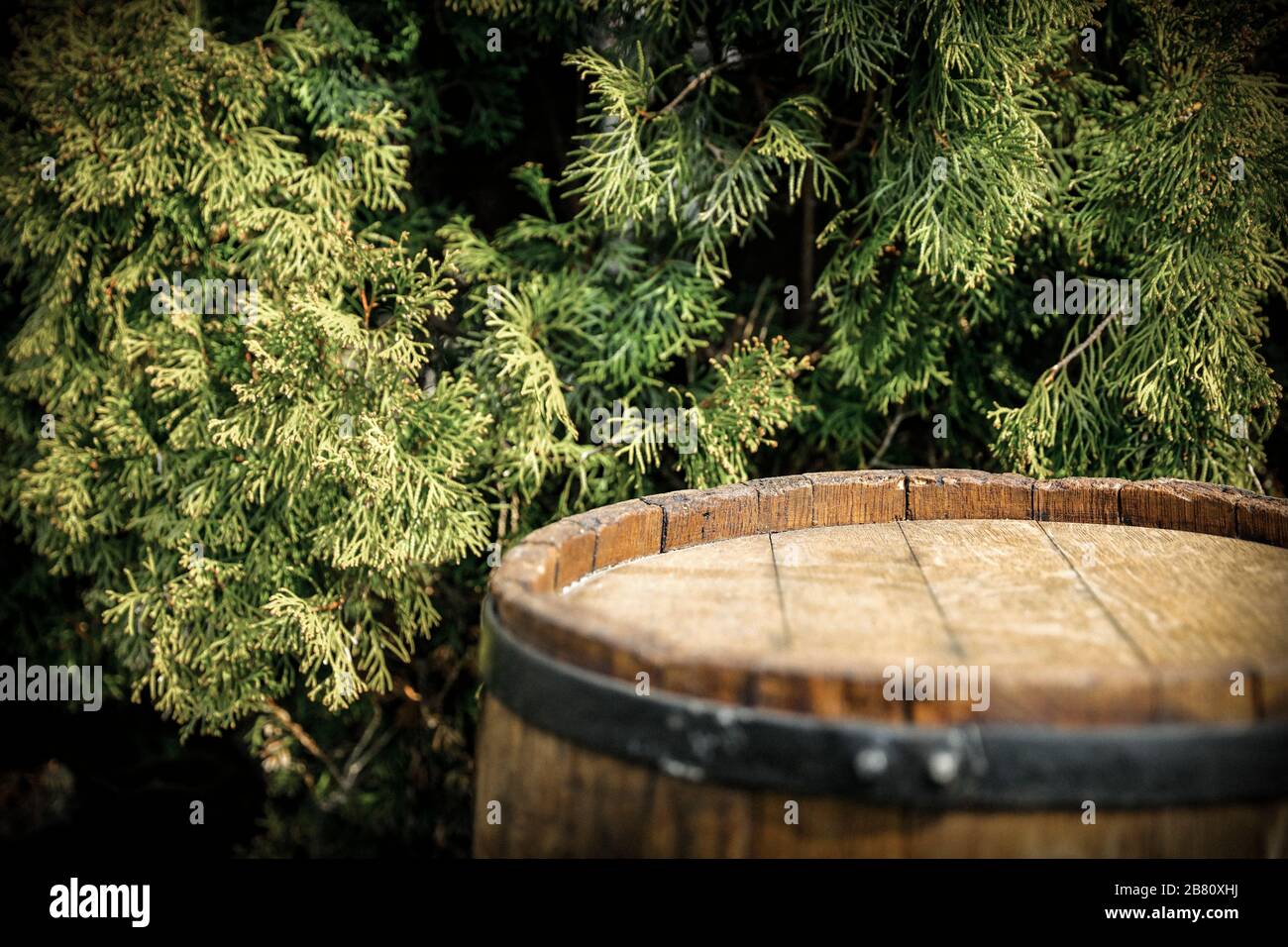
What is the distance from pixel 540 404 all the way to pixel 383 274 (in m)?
0.57

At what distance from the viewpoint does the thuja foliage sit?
2.63m

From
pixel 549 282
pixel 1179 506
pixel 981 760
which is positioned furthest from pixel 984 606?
pixel 549 282

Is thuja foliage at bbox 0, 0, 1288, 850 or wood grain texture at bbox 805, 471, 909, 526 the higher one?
thuja foliage at bbox 0, 0, 1288, 850

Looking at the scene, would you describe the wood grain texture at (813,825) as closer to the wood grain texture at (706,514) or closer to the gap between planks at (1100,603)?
the gap between planks at (1100,603)

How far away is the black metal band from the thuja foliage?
5.51 ft

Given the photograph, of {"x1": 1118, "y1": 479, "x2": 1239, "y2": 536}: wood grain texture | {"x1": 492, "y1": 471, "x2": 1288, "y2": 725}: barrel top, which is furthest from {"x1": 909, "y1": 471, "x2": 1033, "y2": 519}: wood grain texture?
{"x1": 1118, "y1": 479, "x2": 1239, "y2": 536}: wood grain texture

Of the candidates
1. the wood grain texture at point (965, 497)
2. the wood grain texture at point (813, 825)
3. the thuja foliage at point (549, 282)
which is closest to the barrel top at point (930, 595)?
the wood grain texture at point (965, 497)

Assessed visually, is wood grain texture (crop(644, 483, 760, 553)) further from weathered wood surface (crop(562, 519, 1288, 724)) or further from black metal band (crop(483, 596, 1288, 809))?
black metal band (crop(483, 596, 1288, 809))

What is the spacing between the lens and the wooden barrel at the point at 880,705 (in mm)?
1091

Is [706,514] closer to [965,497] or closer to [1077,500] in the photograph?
[965,497]

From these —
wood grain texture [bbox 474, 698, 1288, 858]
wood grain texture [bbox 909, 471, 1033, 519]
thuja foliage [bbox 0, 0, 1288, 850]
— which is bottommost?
wood grain texture [bbox 474, 698, 1288, 858]
